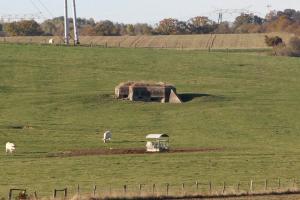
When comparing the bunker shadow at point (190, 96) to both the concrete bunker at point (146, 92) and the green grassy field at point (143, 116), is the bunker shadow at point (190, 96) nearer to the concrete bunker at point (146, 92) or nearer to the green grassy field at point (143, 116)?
the green grassy field at point (143, 116)

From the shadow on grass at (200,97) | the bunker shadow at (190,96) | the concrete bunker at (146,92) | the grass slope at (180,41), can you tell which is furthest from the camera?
the grass slope at (180,41)

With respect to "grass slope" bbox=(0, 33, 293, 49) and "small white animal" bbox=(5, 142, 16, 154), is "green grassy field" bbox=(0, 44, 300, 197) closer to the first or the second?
"small white animal" bbox=(5, 142, 16, 154)

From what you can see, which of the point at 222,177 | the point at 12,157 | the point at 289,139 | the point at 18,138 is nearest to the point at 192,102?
the point at 289,139

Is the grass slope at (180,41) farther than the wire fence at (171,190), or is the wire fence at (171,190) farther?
the grass slope at (180,41)

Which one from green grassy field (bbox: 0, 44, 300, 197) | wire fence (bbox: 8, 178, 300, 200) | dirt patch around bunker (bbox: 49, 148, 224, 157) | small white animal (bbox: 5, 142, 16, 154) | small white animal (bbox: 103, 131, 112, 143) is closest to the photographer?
wire fence (bbox: 8, 178, 300, 200)

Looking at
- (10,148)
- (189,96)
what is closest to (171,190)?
(10,148)

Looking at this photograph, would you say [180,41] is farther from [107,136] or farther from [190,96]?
[107,136]

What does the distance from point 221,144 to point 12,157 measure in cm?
1709

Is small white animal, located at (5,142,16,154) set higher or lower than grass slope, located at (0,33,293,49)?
higher

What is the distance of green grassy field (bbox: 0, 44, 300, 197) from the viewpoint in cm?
5828

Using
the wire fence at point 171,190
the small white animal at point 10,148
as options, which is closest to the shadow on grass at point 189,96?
the small white animal at point 10,148

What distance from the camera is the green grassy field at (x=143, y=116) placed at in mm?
58281

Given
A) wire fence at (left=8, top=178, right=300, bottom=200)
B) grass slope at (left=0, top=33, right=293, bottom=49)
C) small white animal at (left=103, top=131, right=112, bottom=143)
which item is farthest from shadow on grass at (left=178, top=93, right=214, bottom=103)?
grass slope at (left=0, top=33, right=293, bottom=49)

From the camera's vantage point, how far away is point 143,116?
293 ft
